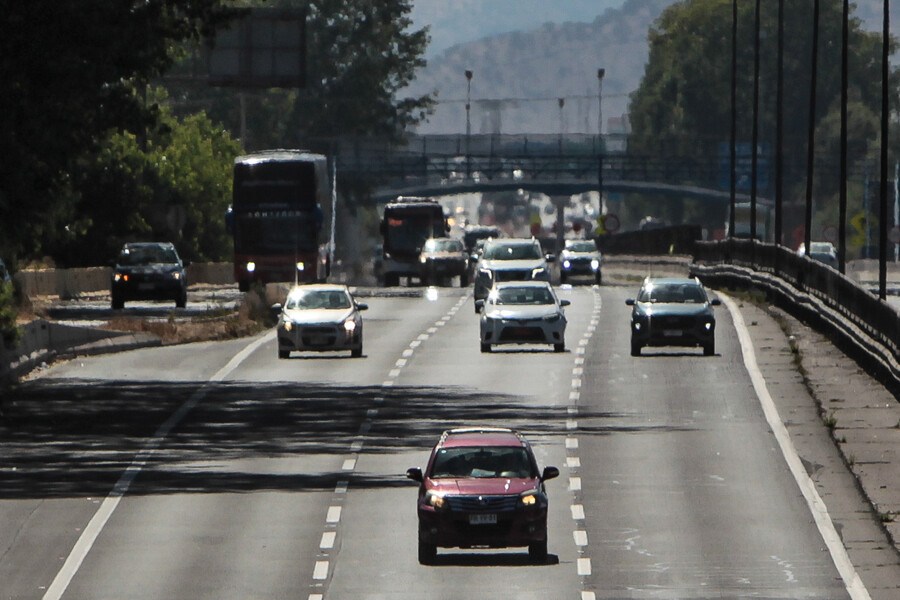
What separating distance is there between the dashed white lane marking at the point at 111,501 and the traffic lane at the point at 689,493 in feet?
16.2

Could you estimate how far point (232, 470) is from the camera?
2759 cm

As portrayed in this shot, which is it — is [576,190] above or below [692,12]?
below

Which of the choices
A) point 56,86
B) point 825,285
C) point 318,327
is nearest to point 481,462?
point 56,86

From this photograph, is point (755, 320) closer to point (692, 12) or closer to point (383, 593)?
point (383, 593)

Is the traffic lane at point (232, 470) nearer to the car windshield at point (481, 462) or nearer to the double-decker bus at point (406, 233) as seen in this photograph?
the car windshield at point (481, 462)

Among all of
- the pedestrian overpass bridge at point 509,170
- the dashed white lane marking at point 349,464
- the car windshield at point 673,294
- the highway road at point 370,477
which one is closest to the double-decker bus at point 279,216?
the dashed white lane marking at point 349,464

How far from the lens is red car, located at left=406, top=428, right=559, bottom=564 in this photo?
19109 millimetres

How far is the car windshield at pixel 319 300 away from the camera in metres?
44.3

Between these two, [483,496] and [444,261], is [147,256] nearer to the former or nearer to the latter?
[444,261]

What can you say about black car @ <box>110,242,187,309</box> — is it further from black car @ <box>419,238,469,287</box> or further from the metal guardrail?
the metal guardrail

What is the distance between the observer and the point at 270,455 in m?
29.2

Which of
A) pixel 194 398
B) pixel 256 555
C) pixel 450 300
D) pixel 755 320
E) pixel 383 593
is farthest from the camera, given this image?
pixel 450 300

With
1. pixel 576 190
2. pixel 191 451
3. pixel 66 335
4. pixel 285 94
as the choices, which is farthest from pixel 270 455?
pixel 576 190

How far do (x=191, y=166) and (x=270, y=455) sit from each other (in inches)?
2921
